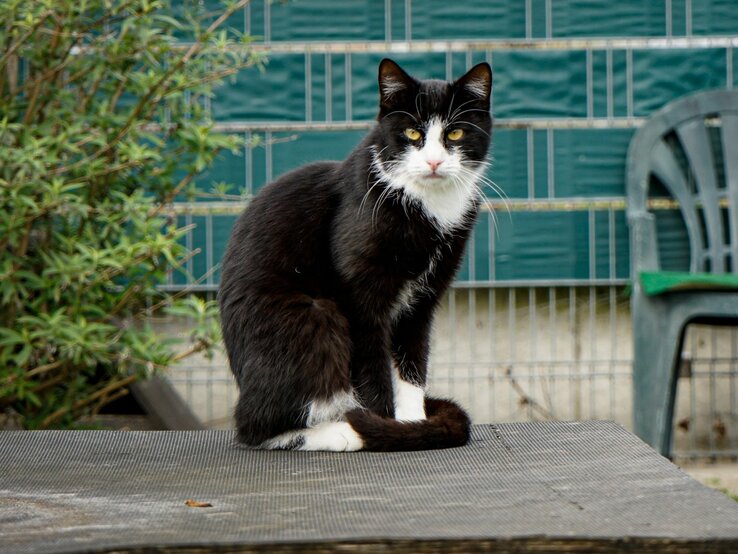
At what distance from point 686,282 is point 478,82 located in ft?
5.65

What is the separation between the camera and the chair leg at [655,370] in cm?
416

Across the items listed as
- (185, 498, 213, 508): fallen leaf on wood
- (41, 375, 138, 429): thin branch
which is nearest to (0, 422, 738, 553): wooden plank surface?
(185, 498, 213, 508): fallen leaf on wood

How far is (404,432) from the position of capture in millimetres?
2406

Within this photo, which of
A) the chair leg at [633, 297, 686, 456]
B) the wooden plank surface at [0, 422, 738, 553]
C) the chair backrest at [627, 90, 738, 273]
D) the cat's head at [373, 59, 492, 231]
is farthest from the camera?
the chair backrest at [627, 90, 738, 273]

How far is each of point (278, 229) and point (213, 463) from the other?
549mm

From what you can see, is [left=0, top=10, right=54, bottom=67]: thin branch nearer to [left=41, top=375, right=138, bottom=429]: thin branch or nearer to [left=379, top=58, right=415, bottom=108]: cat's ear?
[left=41, top=375, right=138, bottom=429]: thin branch

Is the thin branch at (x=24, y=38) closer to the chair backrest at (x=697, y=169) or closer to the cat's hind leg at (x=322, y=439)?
the cat's hind leg at (x=322, y=439)

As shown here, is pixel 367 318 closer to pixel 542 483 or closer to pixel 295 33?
pixel 542 483

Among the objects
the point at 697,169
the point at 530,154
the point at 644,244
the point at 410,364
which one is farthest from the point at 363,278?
the point at 697,169

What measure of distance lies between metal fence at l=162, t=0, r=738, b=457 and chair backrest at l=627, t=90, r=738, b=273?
14 cm

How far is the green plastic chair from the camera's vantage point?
4.21 meters

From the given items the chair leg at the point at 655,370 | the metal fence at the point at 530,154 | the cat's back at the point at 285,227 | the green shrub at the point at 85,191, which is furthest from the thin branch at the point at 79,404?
the chair leg at the point at 655,370

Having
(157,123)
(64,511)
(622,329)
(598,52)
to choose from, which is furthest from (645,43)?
(64,511)

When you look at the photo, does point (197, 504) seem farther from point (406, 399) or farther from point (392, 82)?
point (392, 82)
